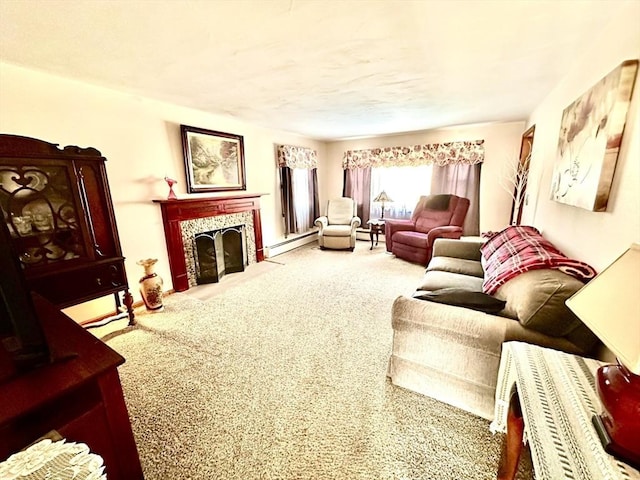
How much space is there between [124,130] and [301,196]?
3.04 meters

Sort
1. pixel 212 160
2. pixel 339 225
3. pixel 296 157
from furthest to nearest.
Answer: pixel 339 225
pixel 296 157
pixel 212 160

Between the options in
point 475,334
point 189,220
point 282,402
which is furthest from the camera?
point 189,220

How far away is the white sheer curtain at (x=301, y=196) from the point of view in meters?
4.98

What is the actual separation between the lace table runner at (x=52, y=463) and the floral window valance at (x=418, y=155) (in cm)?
517

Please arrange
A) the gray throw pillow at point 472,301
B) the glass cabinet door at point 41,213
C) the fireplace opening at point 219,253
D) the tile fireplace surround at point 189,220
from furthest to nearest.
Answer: the fireplace opening at point 219,253 < the tile fireplace surround at point 189,220 < the glass cabinet door at point 41,213 < the gray throw pillow at point 472,301

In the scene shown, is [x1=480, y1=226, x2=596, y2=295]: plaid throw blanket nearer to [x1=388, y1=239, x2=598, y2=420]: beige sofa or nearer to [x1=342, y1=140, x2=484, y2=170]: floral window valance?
[x1=388, y1=239, x2=598, y2=420]: beige sofa

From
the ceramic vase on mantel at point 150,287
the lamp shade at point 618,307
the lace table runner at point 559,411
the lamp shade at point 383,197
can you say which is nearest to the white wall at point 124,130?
the ceramic vase on mantel at point 150,287

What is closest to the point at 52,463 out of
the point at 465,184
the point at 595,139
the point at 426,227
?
the point at 595,139

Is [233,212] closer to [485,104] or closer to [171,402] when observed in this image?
[171,402]

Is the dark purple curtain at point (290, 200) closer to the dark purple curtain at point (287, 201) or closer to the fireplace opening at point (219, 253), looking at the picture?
the dark purple curtain at point (287, 201)

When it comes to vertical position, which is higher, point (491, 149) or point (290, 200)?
point (491, 149)

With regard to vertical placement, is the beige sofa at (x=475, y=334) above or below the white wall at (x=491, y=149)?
below

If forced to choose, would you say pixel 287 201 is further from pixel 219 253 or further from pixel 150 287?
pixel 150 287

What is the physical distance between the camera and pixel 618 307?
0.70 meters
